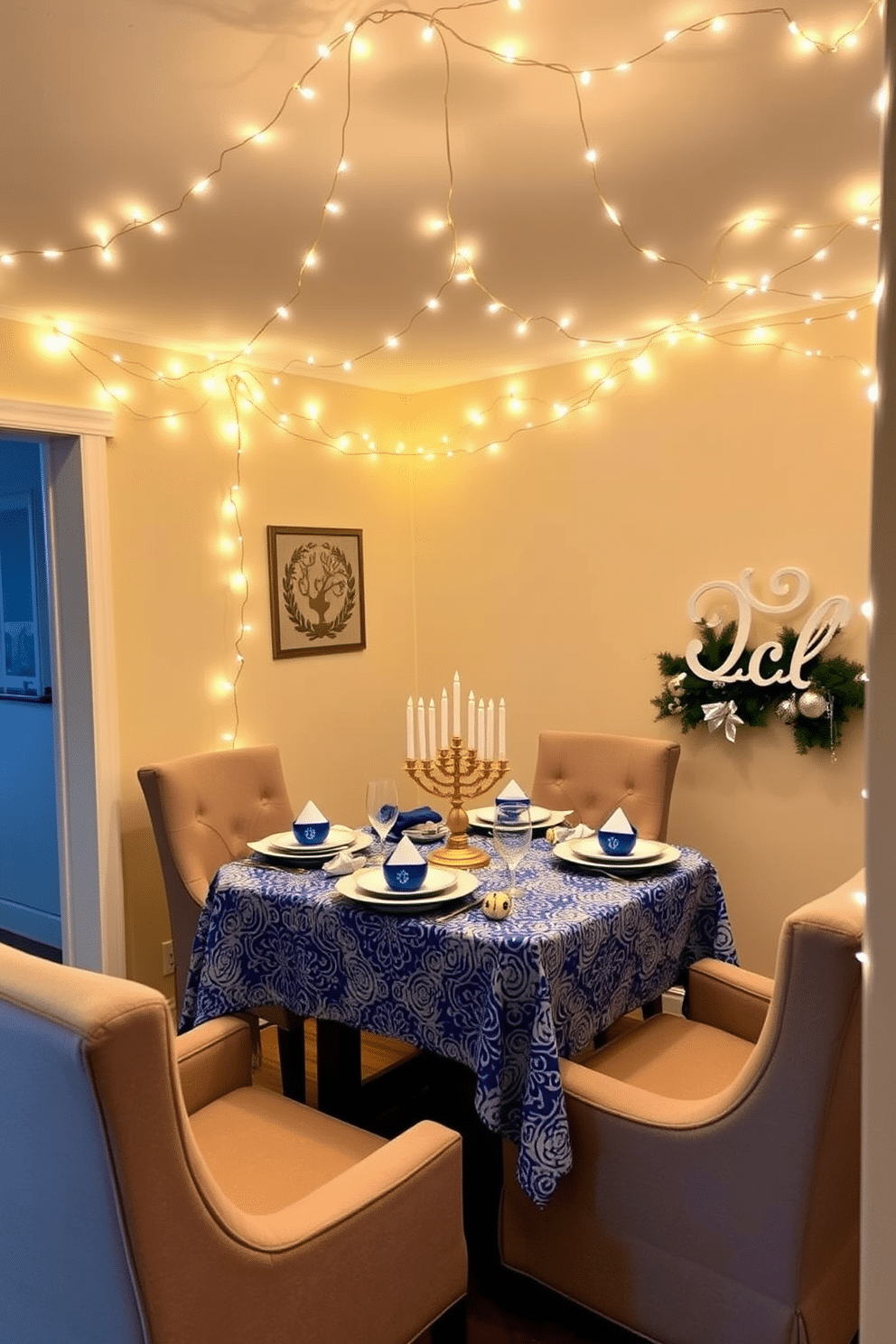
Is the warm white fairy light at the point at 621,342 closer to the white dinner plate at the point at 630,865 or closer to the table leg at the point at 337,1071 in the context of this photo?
the white dinner plate at the point at 630,865

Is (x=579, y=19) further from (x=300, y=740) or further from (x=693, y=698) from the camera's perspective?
(x=300, y=740)

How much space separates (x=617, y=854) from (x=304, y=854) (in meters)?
0.79

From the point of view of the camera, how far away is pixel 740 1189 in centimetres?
169

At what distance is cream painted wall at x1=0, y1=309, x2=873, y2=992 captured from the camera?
3301mm

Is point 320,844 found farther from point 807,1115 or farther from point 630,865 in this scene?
point 807,1115

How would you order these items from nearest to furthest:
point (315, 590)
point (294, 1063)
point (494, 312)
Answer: point (294, 1063)
point (494, 312)
point (315, 590)

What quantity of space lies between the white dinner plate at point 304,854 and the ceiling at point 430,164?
159 centimetres

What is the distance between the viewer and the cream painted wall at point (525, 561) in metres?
3.30

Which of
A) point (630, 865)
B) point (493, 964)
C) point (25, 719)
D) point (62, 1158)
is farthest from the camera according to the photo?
point (25, 719)

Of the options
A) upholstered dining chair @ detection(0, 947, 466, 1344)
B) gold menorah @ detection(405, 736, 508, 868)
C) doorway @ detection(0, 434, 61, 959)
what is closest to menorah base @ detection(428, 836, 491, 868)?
gold menorah @ detection(405, 736, 508, 868)

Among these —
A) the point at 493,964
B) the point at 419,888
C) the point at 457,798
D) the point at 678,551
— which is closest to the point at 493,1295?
the point at 493,964

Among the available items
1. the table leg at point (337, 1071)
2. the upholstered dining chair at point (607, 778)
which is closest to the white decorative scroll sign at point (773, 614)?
the upholstered dining chair at point (607, 778)

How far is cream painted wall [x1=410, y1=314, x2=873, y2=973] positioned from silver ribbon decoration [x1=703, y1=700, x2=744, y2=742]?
0.06m

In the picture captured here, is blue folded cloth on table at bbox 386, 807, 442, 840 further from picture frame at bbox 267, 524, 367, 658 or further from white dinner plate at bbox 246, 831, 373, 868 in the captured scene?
picture frame at bbox 267, 524, 367, 658
